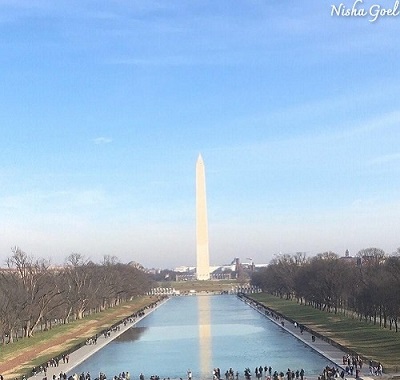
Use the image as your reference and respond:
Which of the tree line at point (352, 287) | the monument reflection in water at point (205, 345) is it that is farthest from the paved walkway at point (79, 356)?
the tree line at point (352, 287)

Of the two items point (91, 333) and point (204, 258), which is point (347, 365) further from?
point (204, 258)

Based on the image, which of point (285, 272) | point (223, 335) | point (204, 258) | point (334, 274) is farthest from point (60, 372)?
point (204, 258)

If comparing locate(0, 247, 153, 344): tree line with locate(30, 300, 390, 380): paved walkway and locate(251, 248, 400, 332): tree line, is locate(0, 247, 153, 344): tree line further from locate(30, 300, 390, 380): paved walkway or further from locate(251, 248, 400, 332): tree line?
locate(251, 248, 400, 332): tree line

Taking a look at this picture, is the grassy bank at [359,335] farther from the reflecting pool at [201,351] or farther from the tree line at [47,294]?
the tree line at [47,294]

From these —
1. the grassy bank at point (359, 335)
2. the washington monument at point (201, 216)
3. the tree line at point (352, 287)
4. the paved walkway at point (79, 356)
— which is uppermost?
the washington monument at point (201, 216)

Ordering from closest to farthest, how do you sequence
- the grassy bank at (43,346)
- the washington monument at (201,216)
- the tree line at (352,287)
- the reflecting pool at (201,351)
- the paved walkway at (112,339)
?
the paved walkway at (112,339), the reflecting pool at (201,351), the grassy bank at (43,346), the tree line at (352,287), the washington monument at (201,216)

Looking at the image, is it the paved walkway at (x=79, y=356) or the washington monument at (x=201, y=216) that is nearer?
the paved walkway at (x=79, y=356)

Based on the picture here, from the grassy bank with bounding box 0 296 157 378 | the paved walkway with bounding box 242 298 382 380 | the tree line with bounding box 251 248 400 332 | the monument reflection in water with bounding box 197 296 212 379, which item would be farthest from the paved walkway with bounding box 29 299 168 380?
the tree line with bounding box 251 248 400 332
